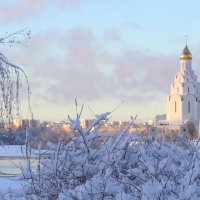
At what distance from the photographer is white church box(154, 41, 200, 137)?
294 ft

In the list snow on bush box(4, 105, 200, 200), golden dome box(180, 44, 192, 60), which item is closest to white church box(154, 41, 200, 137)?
golden dome box(180, 44, 192, 60)

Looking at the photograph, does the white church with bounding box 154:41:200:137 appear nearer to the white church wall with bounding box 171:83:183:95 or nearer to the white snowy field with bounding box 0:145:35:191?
the white church wall with bounding box 171:83:183:95

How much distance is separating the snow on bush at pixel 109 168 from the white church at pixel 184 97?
8393cm

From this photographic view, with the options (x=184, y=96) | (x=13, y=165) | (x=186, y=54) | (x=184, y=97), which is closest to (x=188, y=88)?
(x=184, y=96)

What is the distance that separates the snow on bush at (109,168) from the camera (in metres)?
4.24

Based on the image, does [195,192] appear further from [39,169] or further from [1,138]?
[1,138]

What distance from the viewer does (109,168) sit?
4.44m

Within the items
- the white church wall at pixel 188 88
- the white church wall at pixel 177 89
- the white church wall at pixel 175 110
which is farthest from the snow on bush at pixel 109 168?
the white church wall at pixel 188 88

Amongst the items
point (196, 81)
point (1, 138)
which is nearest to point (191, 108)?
point (196, 81)

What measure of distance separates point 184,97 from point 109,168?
86.4 m

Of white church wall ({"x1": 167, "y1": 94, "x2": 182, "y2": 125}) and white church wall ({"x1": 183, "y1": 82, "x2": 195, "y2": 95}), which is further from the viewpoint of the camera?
white church wall ({"x1": 183, "y1": 82, "x2": 195, "y2": 95})

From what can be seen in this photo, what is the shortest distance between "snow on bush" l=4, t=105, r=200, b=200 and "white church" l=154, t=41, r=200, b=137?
83930 mm

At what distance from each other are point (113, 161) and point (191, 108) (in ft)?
287

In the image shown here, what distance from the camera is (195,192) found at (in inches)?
158
